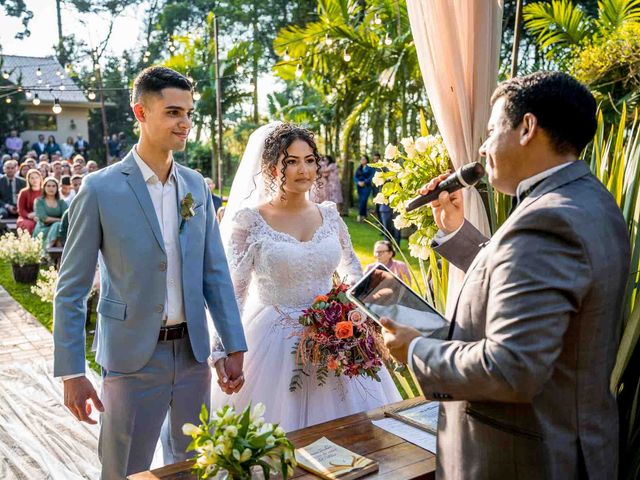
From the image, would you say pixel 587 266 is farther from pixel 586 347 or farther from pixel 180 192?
pixel 180 192

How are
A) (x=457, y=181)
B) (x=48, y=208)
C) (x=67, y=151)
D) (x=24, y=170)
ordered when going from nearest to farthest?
(x=457, y=181)
(x=48, y=208)
(x=24, y=170)
(x=67, y=151)

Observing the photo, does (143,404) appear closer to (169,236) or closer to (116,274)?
(116,274)

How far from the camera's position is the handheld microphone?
2156 millimetres

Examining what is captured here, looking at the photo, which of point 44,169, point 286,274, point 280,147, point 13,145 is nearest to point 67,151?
point 13,145

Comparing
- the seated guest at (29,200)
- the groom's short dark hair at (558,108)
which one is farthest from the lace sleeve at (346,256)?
the seated guest at (29,200)

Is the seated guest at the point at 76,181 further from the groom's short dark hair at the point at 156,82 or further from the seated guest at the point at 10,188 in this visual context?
the groom's short dark hair at the point at 156,82

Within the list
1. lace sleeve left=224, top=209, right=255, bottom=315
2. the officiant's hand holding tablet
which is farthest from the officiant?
lace sleeve left=224, top=209, right=255, bottom=315

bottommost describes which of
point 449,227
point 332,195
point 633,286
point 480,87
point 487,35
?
point 332,195

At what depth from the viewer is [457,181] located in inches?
89.6

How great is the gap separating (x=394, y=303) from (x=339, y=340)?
1.19 m

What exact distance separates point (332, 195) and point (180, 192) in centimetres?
1499

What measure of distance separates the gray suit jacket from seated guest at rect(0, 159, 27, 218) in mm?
13236

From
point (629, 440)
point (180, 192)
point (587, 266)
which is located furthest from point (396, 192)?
point (587, 266)

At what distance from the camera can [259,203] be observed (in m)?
3.90
